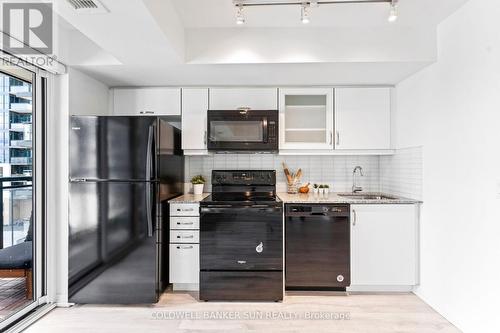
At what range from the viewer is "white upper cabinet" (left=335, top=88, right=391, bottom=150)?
10.8 feet

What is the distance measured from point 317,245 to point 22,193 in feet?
8.65

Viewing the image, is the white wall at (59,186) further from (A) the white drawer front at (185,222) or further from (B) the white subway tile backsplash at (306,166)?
(B) the white subway tile backsplash at (306,166)

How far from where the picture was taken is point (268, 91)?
3.30 m

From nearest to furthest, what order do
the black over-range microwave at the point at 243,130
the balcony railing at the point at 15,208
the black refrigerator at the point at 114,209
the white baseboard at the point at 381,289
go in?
the balcony railing at the point at 15,208, the black refrigerator at the point at 114,209, the white baseboard at the point at 381,289, the black over-range microwave at the point at 243,130

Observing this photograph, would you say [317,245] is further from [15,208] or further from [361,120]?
[15,208]

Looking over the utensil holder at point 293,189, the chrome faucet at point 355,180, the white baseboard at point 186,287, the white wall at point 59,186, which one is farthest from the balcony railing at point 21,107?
the chrome faucet at point 355,180

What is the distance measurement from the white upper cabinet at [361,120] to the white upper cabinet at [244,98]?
2.33ft

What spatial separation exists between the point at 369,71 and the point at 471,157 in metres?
1.16

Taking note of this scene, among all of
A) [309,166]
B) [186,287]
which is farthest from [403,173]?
[186,287]

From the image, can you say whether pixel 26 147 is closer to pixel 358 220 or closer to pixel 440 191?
pixel 358 220

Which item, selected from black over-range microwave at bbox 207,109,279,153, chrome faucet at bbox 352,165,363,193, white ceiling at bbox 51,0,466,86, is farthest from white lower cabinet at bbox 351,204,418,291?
white ceiling at bbox 51,0,466,86

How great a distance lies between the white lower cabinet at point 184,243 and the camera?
291cm

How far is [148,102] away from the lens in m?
3.33

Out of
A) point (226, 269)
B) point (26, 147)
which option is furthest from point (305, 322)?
point (26, 147)
